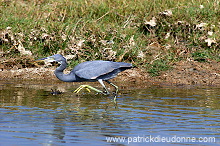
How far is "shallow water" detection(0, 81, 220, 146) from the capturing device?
6227 mm

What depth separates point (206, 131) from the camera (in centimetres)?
662

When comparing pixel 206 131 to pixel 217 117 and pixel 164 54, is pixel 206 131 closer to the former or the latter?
Result: pixel 217 117

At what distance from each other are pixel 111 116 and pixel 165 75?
4532mm

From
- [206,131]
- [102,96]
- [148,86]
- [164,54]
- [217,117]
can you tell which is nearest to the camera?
[206,131]

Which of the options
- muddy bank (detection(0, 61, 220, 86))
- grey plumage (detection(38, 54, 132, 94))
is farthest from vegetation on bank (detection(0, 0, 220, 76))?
grey plumage (detection(38, 54, 132, 94))

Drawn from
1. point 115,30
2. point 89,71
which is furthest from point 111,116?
point 115,30

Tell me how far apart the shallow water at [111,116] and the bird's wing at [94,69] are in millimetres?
411

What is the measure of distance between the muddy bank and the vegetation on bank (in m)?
0.26

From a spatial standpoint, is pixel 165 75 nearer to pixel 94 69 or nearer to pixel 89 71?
pixel 94 69

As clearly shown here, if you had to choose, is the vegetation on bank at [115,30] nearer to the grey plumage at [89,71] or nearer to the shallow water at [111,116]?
the shallow water at [111,116]

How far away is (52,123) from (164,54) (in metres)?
6.56

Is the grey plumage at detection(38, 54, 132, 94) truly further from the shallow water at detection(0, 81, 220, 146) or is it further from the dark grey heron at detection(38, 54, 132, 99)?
the shallow water at detection(0, 81, 220, 146)

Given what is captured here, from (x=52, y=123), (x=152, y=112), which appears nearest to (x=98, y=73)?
(x=152, y=112)

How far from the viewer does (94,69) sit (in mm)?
10164
